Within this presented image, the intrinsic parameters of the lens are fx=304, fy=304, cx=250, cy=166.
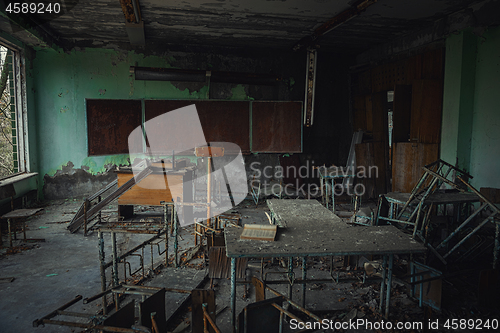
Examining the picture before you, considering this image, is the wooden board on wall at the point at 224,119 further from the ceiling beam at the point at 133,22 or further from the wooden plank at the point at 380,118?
the wooden plank at the point at 380,118

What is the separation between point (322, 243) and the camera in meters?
2.69

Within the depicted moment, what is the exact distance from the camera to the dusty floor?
2.83 metres

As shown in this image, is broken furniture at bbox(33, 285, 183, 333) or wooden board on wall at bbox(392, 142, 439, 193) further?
wooden board on wall at bbox(392, 142, 439, 193)

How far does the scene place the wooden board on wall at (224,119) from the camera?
7.56m

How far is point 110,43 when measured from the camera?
704 centimetres

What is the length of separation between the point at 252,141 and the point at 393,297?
17.1ft

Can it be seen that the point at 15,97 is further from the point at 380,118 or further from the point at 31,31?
the point at 380,118

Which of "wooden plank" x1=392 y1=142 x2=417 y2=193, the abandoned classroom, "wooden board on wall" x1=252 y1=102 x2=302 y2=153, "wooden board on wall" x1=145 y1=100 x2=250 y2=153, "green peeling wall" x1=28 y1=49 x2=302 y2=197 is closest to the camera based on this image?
the abandoned classroom

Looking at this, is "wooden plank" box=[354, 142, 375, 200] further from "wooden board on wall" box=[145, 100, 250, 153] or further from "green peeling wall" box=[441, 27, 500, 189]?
"wooden board on wall" box=[145, 100, 250, 153]

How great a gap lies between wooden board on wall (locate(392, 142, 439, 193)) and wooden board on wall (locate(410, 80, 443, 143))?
6.6 inches

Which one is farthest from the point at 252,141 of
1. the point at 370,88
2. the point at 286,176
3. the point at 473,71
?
the point at 473,71

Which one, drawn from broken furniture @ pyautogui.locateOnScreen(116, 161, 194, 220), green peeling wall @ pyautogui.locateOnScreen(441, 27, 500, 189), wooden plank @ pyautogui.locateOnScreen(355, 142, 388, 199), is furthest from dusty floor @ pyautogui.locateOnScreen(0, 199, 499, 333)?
wooden plank @ pyautogui.locateOnScreen(355, 142, 388, 199)

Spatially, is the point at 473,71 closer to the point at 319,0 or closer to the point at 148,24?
the point at 319,0

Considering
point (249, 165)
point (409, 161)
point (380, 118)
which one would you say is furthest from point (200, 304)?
point (380, 118)
